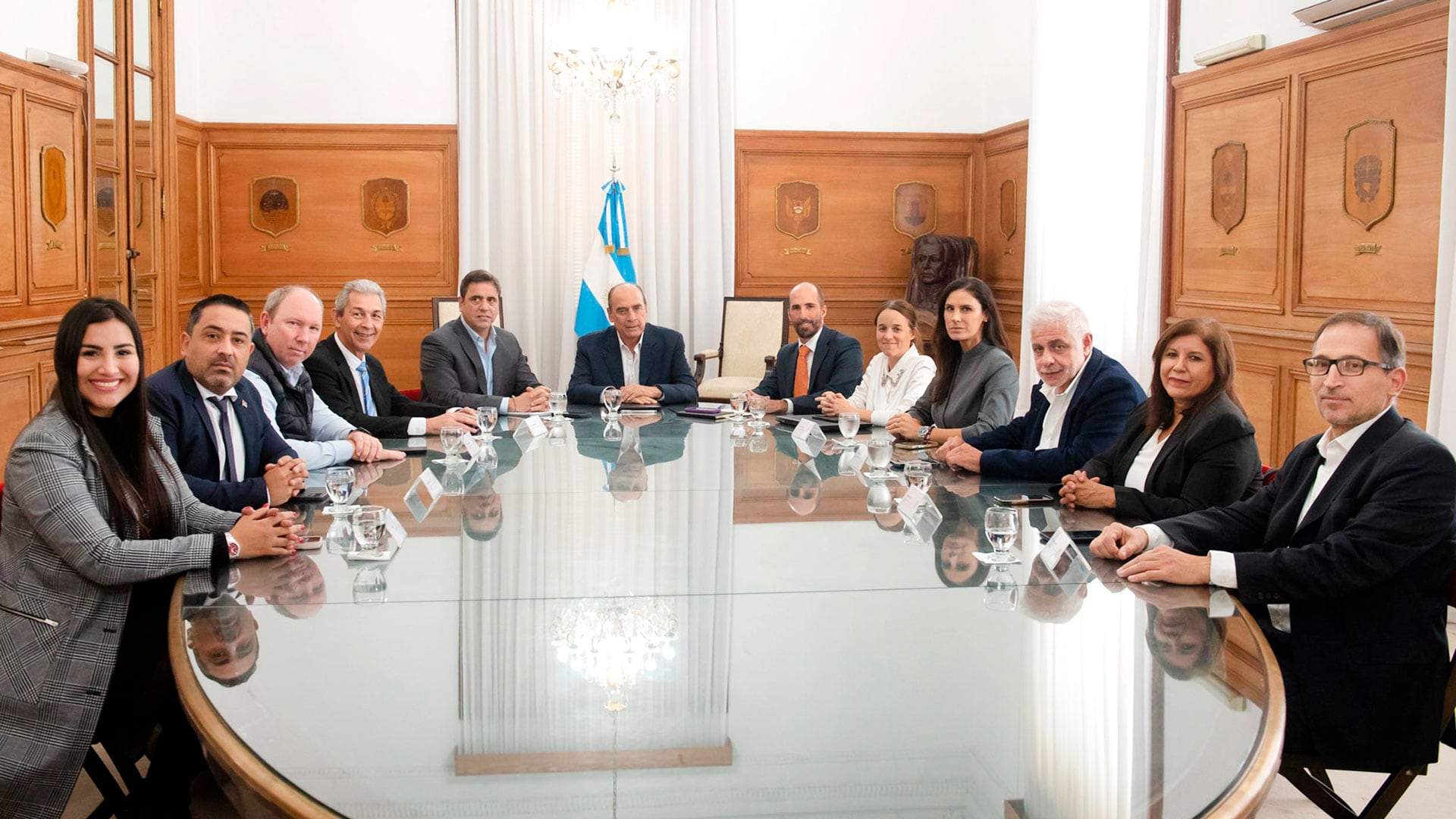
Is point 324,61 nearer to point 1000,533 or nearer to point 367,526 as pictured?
point 367,526

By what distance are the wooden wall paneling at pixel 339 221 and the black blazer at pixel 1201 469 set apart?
22.2 ft

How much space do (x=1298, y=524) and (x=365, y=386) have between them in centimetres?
339

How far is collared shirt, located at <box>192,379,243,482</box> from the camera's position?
3.18 m

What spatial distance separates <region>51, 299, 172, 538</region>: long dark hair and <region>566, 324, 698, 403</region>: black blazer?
3318mm

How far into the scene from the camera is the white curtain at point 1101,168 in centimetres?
695

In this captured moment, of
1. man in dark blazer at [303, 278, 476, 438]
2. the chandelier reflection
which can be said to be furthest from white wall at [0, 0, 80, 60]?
the chandelier reflection

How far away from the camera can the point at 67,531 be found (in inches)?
93.7

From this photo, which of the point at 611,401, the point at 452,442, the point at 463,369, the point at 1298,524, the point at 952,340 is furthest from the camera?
the point at 463,369

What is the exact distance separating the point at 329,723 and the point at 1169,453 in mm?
2156

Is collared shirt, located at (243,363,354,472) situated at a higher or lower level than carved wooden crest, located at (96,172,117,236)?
lower

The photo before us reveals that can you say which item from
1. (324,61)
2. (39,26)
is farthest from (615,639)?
(324,61)

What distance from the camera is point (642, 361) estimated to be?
6020 mm

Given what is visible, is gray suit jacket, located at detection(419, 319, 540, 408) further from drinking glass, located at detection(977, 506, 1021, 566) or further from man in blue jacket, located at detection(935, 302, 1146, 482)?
drinking glass, located at detection(977, 506, 1021, 566)

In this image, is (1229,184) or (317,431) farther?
(1229,184)
